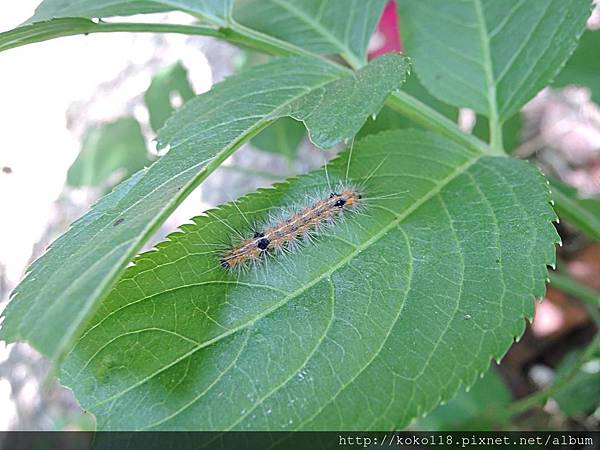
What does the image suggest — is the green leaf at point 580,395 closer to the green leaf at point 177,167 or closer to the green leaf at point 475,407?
the green leaf at point 475,407

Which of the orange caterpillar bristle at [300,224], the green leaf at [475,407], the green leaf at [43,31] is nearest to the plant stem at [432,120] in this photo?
the orange caterpillar bristle at [300,224]

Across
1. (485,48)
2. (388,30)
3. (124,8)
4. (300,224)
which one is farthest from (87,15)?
(388,30)

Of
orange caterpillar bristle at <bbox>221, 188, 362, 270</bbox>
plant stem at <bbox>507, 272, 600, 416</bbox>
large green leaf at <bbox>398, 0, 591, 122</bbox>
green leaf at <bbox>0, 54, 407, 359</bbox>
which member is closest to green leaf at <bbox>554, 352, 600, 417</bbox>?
plant stem at <bbox>507, 272, 600, 416</bbox>

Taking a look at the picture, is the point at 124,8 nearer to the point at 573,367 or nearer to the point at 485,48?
the point at 485,48

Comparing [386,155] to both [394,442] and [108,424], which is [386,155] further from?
[394,442]

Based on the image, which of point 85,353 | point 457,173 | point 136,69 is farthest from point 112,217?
point 136,69

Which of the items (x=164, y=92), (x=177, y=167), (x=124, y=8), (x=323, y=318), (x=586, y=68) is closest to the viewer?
(x=177, y=167)
